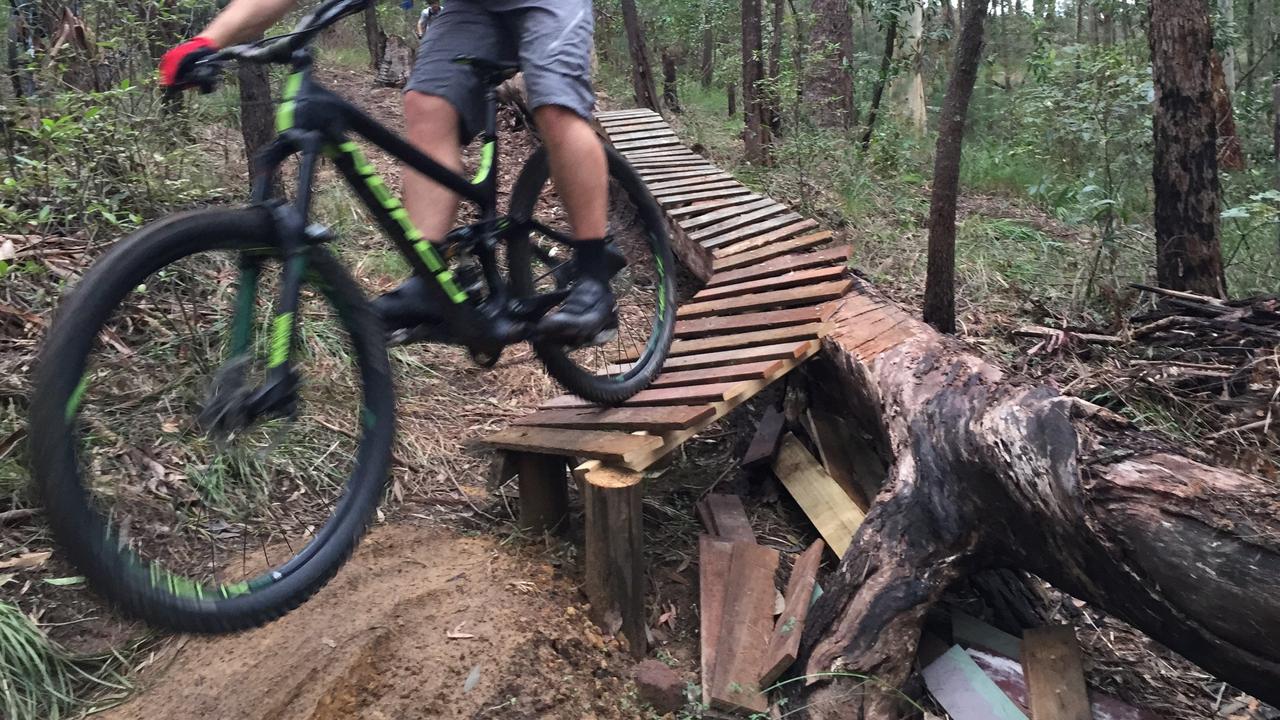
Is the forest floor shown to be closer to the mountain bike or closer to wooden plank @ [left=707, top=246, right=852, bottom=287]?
the mountain bike

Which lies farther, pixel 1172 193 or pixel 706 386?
pixel 1172 193

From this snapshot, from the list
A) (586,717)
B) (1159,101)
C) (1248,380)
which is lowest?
(586,717)

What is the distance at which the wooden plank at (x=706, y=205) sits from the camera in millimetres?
5230

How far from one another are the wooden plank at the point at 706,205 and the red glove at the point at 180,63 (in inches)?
141

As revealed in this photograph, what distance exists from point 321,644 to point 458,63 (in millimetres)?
1691

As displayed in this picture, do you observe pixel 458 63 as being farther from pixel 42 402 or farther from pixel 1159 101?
pixel 1159 101

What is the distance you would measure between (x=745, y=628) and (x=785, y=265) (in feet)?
6.90

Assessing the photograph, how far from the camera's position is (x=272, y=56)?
1773mm

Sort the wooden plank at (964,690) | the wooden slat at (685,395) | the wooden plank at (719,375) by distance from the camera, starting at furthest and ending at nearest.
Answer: the wooden plank at (719,375) → the wooden slat at (685,395) → the wooden plank at (964,690)

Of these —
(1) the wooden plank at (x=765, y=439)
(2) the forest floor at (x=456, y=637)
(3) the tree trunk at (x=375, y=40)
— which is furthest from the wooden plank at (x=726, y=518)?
(3) the tree trunk at (x=375, y=40)

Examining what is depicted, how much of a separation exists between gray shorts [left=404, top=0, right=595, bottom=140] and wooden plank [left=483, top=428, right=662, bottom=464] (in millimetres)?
1026

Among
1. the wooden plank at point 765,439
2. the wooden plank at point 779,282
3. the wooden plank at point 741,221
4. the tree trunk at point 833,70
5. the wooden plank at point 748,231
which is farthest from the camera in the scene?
the tree trunk at point 833,70

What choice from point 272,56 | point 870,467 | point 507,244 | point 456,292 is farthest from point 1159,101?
point 272,56

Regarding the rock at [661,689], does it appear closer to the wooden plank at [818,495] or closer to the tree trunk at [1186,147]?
the wooden plank at [818,495]
